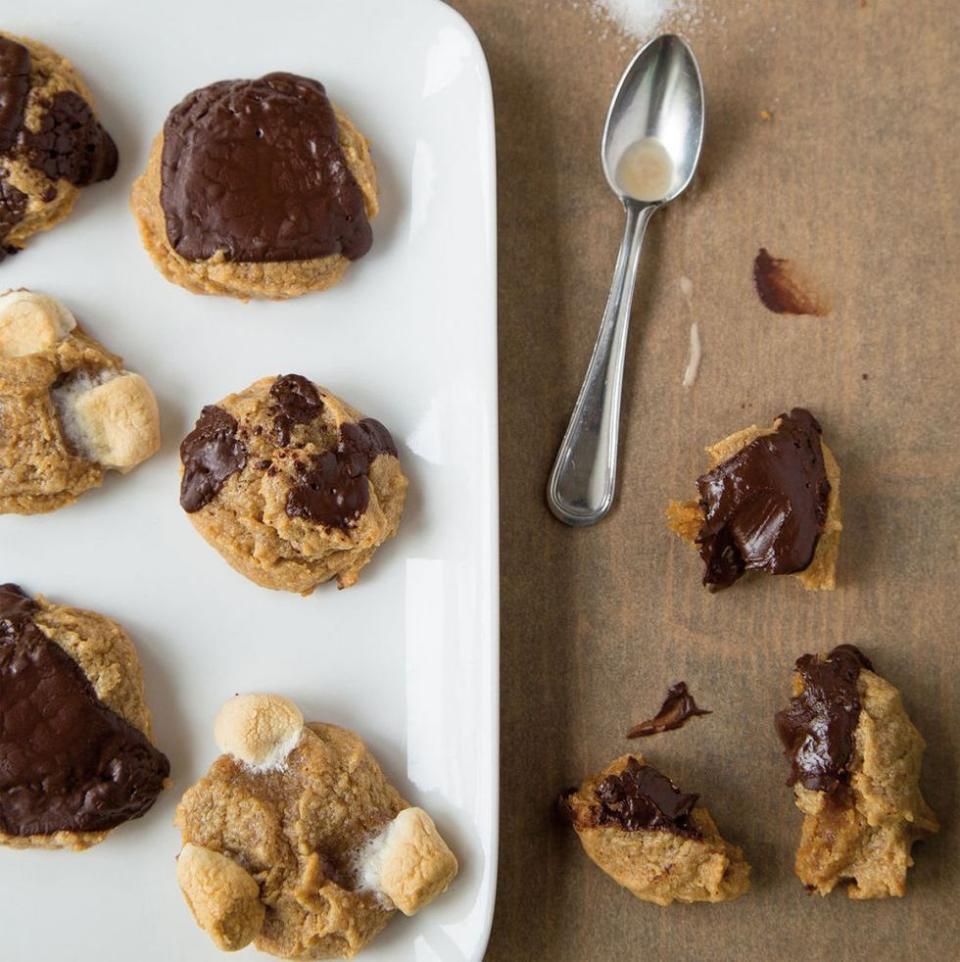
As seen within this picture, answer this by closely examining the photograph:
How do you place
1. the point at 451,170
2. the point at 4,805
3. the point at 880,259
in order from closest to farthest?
1. the point at 4,805
2. the point at 451,170
3. the point at 880,259

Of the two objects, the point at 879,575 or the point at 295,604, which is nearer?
the point at 295,604

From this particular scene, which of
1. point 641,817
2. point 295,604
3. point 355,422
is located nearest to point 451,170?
point 355,422

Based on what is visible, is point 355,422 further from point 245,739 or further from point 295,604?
point 245,739

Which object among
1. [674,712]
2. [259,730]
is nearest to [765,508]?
[674,712]

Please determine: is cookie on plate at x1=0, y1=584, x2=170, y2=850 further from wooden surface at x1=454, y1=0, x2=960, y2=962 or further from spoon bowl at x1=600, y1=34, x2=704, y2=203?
spoon bowl at x1=600, y1=34, x2=704, y2=203

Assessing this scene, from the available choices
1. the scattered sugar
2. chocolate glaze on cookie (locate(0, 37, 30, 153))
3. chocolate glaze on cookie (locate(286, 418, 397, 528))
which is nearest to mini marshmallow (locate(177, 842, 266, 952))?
chocolate glaze on cookie (locate(286, 418, 397, 528))
